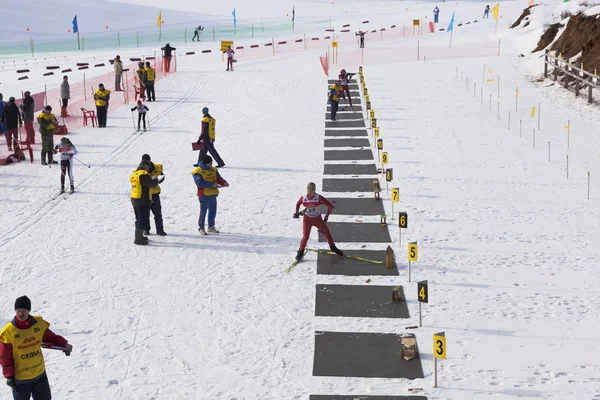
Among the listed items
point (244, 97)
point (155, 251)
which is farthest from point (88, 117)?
point (155, 251)

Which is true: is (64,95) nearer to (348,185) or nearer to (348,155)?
(348,155)

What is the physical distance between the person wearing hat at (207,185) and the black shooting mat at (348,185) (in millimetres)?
4026

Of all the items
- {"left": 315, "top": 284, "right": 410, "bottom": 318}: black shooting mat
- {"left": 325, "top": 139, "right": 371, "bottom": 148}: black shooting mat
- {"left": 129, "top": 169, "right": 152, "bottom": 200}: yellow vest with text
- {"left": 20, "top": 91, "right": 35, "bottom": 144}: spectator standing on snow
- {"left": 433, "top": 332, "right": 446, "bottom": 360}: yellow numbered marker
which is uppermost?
{"left": 20, "top": 91, "right": 35, "bottom": 144}: spectator standing on snow

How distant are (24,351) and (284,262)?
21.7ft

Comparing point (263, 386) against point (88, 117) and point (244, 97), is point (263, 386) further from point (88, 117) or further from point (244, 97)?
point (244, 97)

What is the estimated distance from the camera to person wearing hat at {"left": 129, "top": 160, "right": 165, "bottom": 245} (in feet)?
49.6

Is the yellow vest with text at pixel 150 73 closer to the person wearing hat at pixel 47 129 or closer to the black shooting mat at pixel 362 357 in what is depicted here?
the person wearing hat at pixel 47 129

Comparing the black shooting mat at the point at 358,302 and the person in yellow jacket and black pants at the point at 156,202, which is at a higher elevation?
the person in yellow jacket and black pants at the point at 156,202

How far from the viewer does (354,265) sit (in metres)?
14.4

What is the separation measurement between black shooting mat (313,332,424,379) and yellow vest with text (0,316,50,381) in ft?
11.2

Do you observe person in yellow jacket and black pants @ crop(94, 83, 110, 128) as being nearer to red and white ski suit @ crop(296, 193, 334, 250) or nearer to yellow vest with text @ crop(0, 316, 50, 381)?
red and white ski suit @ crop(296, 193, 334, 250)

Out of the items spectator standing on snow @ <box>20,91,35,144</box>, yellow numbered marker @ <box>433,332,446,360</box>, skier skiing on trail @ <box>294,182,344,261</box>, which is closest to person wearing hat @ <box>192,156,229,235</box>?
skier skiing on trail @ <box>294,182,344,261</box>

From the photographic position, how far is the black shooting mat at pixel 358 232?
15.7 metres

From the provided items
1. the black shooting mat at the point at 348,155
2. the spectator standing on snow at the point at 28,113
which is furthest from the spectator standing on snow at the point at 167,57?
the black shooting mat at the point at 348,155
